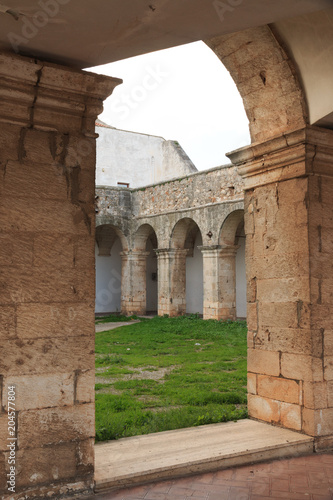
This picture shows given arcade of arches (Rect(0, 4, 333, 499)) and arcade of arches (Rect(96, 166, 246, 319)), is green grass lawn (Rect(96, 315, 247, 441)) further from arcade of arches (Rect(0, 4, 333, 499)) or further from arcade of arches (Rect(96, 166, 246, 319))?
arcade of arches (Rect(96, 166, 246, 319))

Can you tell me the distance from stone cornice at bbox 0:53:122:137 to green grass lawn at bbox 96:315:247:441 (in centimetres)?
232

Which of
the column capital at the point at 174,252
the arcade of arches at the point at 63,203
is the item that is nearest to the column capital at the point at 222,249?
the column capital at the point at 174,252

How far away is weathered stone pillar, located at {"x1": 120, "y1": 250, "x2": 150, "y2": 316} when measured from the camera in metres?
18.5

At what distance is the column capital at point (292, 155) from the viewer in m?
3.88

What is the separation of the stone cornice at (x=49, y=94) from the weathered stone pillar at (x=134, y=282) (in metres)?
15.6

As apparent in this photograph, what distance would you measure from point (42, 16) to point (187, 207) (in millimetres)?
13732

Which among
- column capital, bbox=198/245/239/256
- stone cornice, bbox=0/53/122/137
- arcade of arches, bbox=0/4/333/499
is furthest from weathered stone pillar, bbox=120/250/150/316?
stone cornice, bbox=0/53/122/137

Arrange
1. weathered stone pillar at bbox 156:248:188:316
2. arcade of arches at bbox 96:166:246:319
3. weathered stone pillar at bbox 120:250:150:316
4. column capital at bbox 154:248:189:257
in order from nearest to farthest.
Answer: arcade of arches at bbox 96:166:246:319, weathered stone pillar at bbox 156:248:188:316, column capital at bbox 154:248:189:257, weathered stone pillar at bbox 120:250:150:316

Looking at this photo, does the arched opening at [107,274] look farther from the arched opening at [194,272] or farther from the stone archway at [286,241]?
the stone archway at [286,241]

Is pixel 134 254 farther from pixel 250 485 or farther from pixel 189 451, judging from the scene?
pixel 250 485

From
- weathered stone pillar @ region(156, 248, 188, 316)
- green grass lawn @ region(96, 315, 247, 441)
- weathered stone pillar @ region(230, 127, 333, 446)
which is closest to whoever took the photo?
weathered stone pillar @ region(230, 127, 333, 446)

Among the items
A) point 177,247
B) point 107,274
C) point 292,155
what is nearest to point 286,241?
point 292,155

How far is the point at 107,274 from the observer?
2045 cm

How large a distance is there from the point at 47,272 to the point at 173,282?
14114 millimetres
